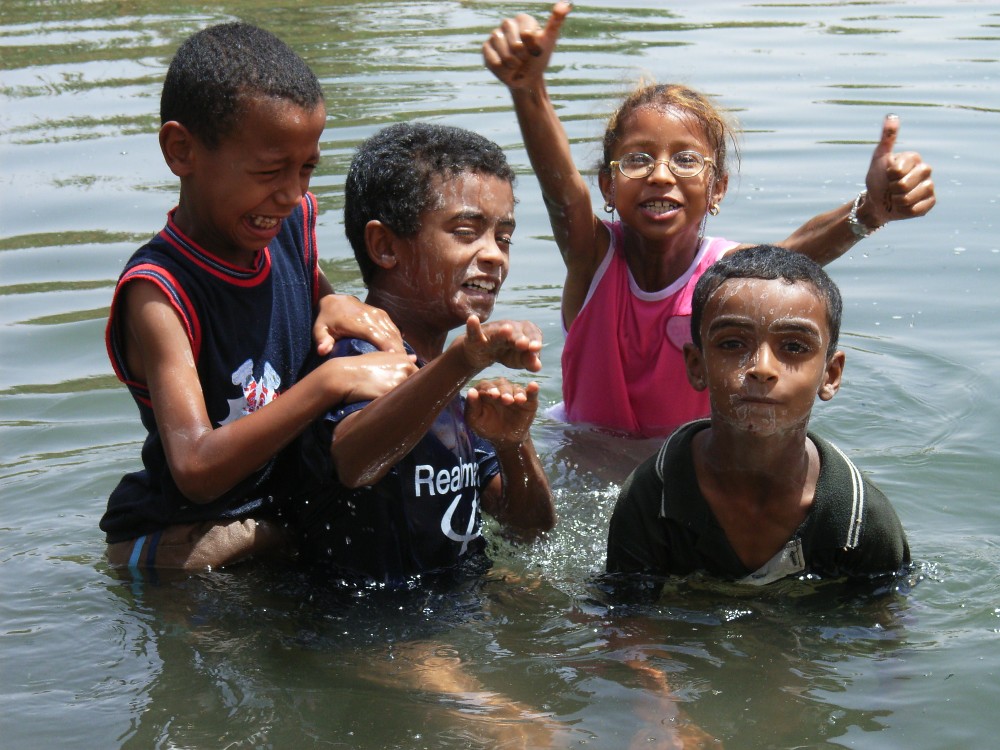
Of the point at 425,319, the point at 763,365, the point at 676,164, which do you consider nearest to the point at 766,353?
the point at 763,365

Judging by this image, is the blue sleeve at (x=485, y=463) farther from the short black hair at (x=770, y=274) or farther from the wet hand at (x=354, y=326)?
the short black hair at (x=770, y=274)

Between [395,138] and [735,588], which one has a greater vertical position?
[395,138]

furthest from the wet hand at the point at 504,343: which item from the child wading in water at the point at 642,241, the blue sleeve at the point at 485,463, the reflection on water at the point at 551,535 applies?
the child wading in water at the point at 642,241

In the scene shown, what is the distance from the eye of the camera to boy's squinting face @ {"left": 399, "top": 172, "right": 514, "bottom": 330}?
3.66 metres

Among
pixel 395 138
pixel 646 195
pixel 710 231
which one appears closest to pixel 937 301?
pixel 710 231

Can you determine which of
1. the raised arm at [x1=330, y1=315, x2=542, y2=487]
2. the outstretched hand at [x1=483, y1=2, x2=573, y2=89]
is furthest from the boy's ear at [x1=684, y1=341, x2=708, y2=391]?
the outstretched hand at [x1=483, y1=2, x2=573, y2=89]

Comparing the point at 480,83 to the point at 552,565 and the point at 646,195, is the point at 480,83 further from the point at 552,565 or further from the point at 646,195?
the point at 552,565

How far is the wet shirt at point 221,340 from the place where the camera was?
3535 mm

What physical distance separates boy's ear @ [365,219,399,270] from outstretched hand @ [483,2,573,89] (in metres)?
0.63

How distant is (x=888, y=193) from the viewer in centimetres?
432

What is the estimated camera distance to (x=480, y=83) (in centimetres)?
1008

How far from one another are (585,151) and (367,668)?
17.6ft

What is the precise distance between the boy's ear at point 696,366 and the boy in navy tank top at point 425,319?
476 mm

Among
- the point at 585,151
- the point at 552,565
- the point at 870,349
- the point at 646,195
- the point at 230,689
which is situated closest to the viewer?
the point at 230,689
